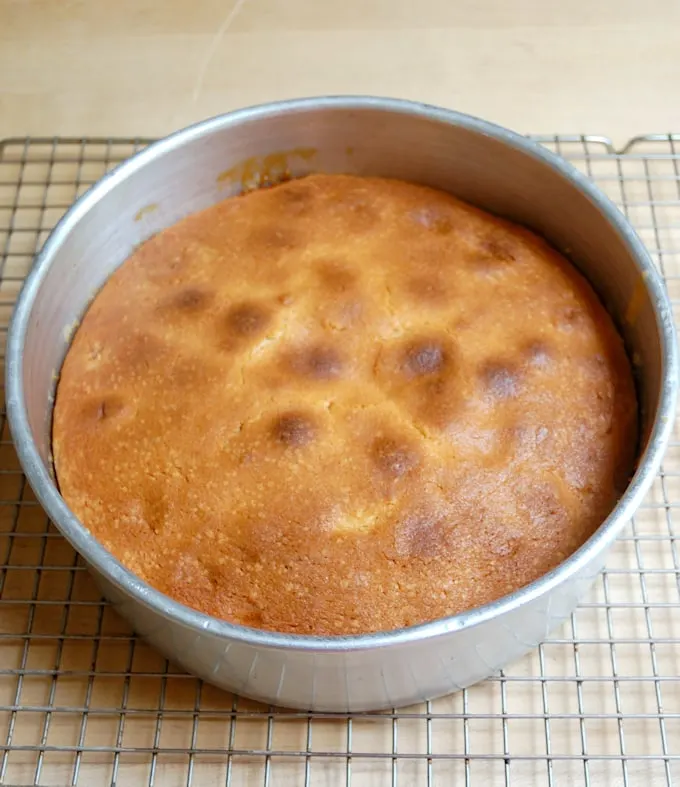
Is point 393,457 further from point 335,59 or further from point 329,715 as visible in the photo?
point 335,59

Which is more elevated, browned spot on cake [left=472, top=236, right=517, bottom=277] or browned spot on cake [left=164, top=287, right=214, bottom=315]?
browned spot on cake [left=472, top=236, right=517, bottom=277]

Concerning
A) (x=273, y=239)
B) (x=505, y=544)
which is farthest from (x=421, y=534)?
(x=273, y=239)

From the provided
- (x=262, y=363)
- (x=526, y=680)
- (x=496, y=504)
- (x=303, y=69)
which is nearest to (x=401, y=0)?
(x=303, y=69)

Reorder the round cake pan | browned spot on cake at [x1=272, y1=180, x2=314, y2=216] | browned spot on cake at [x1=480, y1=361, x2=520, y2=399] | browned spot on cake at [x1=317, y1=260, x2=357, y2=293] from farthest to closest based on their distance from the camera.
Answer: browned spot on cake at [x1=272, y1=180, x2=314, y2=216], browned spot on cake at [x1=317, y1=260, x2=357, y2=293], browned spot on cake at [x1=480, y1=361, x2=520, y2=399], the round cake pan

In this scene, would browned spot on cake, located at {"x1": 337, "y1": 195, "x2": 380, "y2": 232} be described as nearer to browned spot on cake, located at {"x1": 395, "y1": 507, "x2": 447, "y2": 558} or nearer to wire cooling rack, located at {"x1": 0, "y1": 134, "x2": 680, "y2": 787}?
browned spot on cake, located at {"x1": 395, "y1": 507, "x2": 447, "y2": 558}

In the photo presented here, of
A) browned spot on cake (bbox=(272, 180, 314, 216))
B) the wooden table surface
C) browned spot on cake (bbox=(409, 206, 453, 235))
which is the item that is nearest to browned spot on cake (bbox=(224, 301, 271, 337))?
browned spot on cake (bbox=(272, 180, 314, 216))

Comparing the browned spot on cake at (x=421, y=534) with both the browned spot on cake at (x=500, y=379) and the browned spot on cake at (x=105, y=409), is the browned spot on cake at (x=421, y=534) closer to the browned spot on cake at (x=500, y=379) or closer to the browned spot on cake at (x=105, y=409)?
the browned spot on cake at (x=500, y=379)
